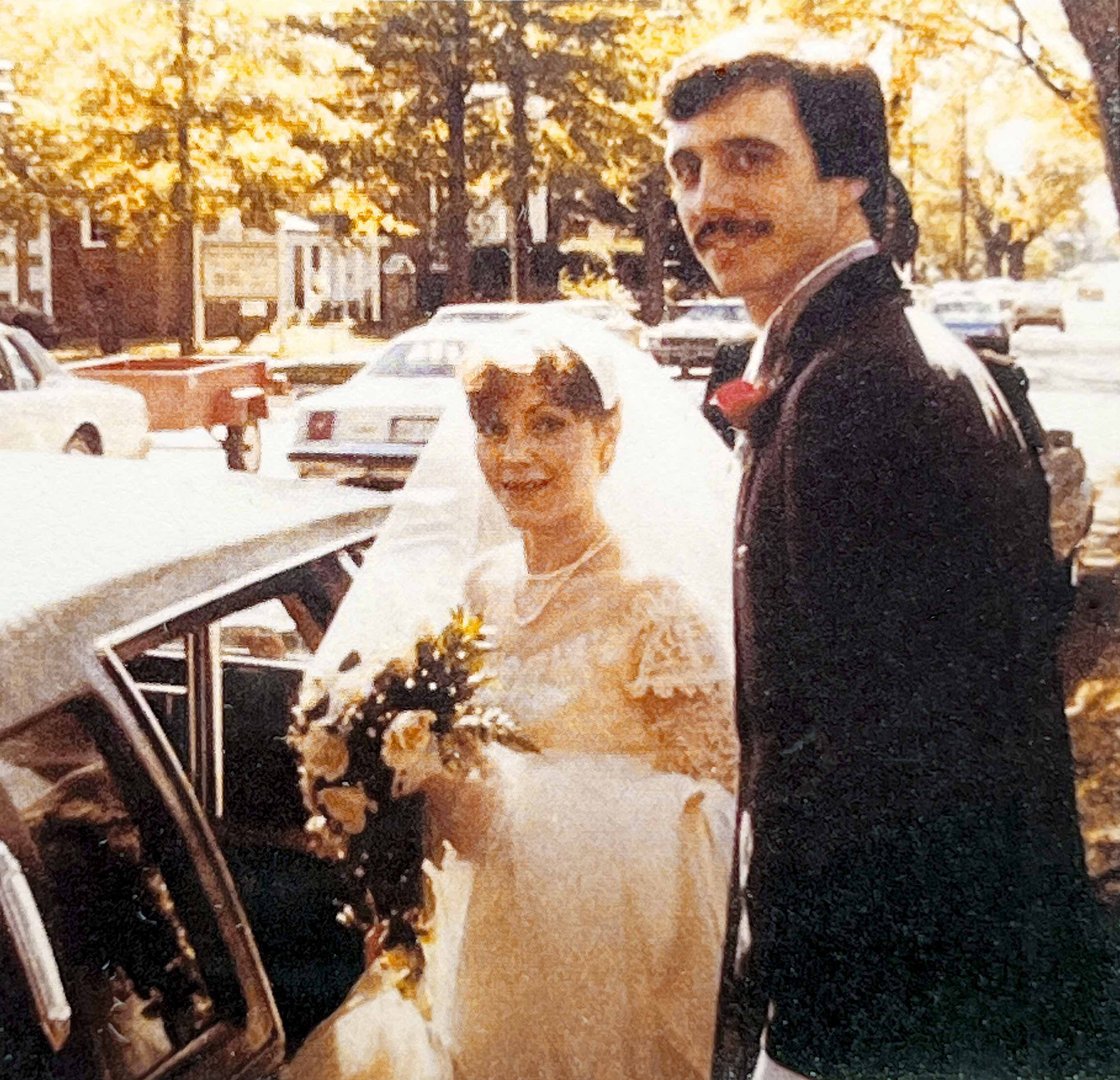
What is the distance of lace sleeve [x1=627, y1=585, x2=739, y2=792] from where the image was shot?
2461 millimetres

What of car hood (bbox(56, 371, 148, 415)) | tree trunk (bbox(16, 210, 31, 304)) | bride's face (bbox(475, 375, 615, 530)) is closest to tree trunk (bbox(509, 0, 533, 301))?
bride's face (bbox(475, 375, 615, 530))

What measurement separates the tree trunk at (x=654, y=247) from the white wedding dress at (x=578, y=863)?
43 cm

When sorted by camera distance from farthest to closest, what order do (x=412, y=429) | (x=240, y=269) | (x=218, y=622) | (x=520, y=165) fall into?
(x=240, y=269) → (x=520, y=165) → (x=412, y=429) → (x=218, y=622)

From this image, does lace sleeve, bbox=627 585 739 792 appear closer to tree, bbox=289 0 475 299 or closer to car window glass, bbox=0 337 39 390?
tree, bbox=289 0 475 299

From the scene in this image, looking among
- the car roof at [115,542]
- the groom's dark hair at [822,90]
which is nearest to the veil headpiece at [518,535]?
the car roof at [115,542]

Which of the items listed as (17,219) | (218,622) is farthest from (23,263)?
(218,622)

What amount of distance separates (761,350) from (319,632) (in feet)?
3.14

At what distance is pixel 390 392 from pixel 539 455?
0.33m

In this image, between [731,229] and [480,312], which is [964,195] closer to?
[731,229]

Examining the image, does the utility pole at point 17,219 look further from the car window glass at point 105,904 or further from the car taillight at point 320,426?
the car window glass at point 105,904

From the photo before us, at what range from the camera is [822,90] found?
2.36 m

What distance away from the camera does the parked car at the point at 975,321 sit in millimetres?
2373

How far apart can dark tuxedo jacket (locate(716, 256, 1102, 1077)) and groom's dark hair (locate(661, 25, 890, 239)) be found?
0.18 metres

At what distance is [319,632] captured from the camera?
2609 mm
